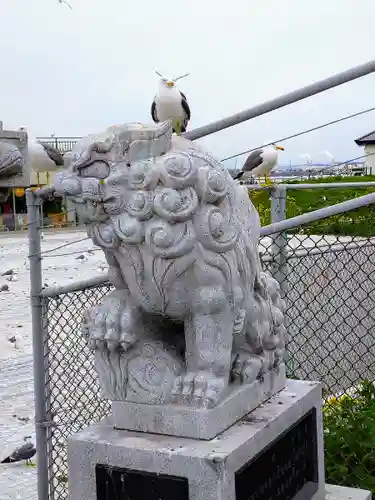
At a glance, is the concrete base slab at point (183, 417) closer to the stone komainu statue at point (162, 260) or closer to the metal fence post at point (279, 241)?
the stone komainu statue at point (162, 260)

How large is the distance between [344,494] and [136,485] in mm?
1087

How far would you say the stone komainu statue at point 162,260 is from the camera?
1929 mm

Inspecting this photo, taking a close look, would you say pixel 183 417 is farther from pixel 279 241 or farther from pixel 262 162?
pixel 262 162

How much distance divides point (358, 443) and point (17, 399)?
266cm

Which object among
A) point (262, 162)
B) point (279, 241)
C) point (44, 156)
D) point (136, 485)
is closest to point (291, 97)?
point (279, 241)

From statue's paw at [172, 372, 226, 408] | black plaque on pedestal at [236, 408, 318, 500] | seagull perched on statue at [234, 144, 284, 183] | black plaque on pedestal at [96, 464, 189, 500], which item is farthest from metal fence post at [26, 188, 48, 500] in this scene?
seagull perched on statue at [234, 144, 284, 183]

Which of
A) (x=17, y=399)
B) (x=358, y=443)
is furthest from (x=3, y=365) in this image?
(x=358, y=443)

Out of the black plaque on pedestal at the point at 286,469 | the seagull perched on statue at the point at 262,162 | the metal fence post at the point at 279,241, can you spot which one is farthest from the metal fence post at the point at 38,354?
the seagull perched on statue at the point at 262,162

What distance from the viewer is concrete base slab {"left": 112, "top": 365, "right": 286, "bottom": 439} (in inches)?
79.2

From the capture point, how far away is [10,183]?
19.8 feet

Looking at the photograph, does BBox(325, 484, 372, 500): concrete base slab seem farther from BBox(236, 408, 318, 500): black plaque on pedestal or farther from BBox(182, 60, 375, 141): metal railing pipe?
BBox(182, 60, 375, 141): metal railing pipe

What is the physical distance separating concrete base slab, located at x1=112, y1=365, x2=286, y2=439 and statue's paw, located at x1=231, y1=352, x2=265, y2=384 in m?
0.03

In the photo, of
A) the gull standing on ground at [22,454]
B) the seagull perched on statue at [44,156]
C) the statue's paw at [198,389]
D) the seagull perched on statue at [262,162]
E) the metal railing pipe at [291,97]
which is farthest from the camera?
the seagull perched on statue at [262,162]

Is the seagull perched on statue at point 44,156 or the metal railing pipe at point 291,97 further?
the seagull perched on statue at point 44,156
